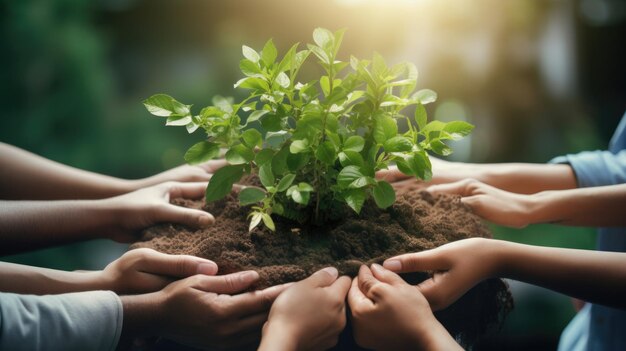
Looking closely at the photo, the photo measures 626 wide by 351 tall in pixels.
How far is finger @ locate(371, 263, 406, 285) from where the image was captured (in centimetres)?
65

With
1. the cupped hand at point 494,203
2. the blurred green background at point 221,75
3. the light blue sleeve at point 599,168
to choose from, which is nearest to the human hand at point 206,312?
the cupped hand at point 494,203

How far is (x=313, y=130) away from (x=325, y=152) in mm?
31

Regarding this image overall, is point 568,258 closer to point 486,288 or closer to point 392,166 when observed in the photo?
point 486,288

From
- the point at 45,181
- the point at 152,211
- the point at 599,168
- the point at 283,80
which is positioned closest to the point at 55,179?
the point at 45,181

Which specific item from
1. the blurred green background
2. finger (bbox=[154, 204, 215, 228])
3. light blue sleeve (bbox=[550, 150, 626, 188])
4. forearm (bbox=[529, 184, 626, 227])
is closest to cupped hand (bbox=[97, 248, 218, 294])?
finger (bbox=[154, 204, 215, 228])

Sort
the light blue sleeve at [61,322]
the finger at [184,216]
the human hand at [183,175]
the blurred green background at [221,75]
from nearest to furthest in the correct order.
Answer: the light blue sleeve at [61,322] < the finger at [184,216] < the human hand at [183,175] < the blurred green background at [221,75]

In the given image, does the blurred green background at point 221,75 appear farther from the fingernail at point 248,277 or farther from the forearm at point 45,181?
the fingernail at point 248,277

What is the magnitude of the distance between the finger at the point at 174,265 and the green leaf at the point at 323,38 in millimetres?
307

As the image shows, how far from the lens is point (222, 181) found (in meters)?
0.73

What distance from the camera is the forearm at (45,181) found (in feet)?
3.30

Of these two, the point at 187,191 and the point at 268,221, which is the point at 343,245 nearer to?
the point at 268,221

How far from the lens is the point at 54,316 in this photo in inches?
23.6

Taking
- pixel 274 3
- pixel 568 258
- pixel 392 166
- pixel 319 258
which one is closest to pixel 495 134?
pixel 274 3

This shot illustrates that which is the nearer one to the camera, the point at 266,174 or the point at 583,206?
the point at 266,174
